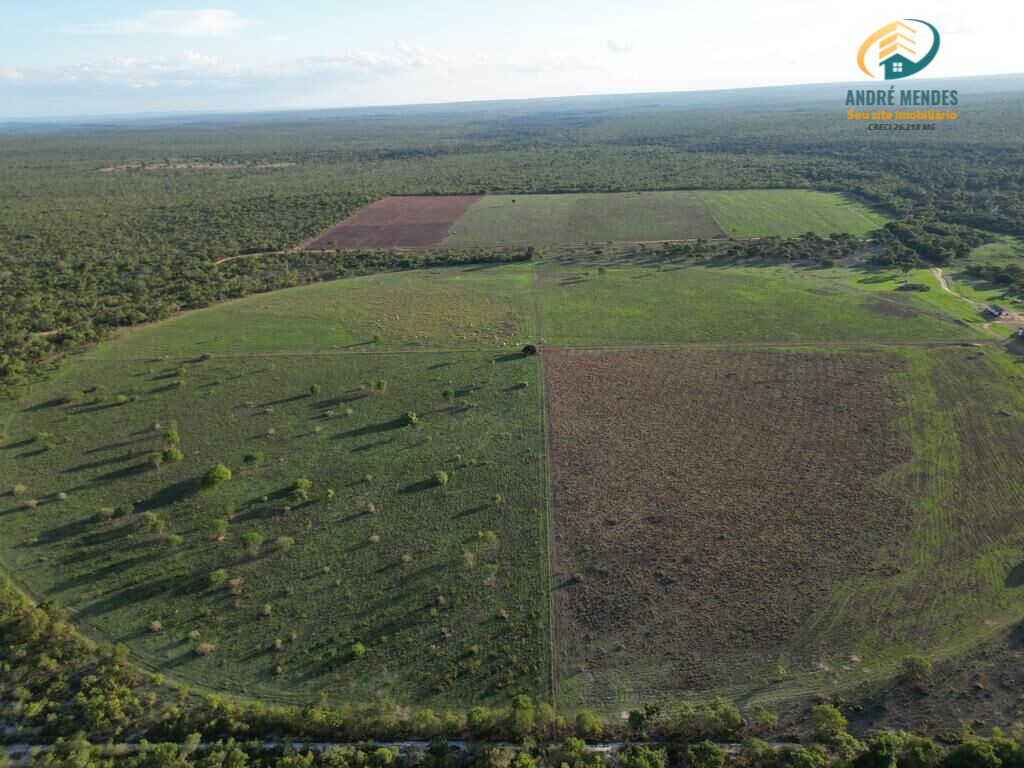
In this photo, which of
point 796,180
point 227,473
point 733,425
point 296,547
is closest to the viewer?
point 296,547

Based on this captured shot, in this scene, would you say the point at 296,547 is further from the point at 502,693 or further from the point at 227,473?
the point at 502,693

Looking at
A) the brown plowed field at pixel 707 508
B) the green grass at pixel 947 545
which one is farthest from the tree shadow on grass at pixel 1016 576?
the brown plowed field at pixel 707 508

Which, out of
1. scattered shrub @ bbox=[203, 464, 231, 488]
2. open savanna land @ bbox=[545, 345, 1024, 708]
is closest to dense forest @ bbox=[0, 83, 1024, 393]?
scattered shrub @ bbox=[203, 464, 231, 488]

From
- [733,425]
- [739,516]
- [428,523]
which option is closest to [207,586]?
[428,523]

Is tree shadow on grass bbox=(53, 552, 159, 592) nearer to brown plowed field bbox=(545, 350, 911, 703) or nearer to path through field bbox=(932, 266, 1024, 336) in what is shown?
brown plowed field bbox=(545, 350, 911, 703)

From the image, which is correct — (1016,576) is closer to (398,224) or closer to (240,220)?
(398,224)

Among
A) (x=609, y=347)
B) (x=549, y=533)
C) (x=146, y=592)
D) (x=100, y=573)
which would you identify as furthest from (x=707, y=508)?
(x=100, y=573)

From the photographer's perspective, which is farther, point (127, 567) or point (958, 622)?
point (127, 567)
